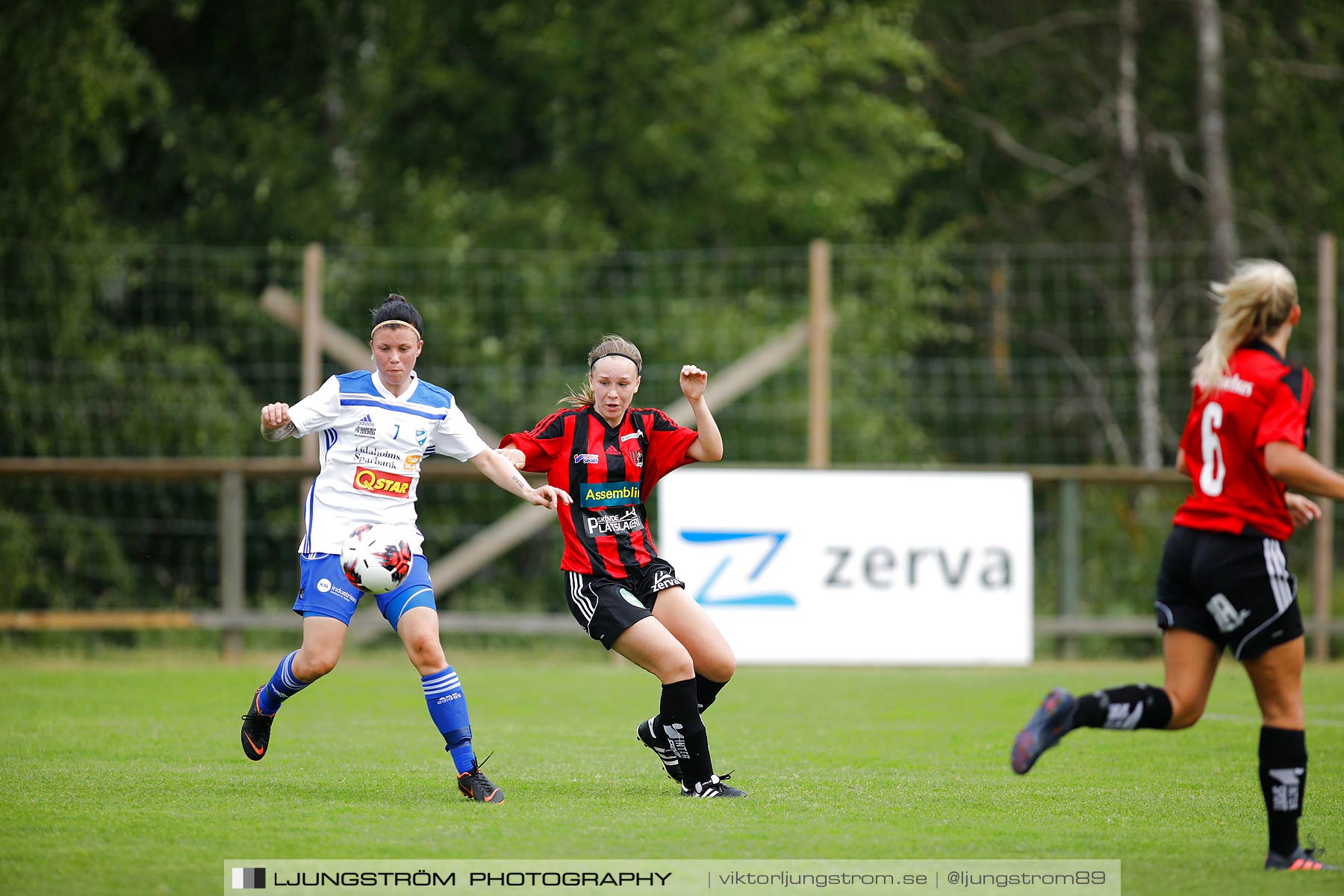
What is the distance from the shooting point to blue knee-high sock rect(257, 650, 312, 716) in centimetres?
603

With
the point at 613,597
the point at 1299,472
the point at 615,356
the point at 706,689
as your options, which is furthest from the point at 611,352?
the point at 1299,472

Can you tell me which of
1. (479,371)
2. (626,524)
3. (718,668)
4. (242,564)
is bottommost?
(242,564)

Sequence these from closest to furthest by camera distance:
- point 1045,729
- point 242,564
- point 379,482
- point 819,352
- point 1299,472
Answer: point 1299,472, point 1045,729, point 379,482, point 242,564, point 819,352

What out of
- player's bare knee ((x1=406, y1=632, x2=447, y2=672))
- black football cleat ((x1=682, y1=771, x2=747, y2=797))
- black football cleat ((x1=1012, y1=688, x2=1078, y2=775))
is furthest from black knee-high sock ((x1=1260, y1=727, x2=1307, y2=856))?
player's bare knee ((x1=406, y1=632, x2=447, y2=672))

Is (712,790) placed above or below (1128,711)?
below

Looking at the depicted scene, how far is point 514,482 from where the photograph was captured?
6012 millimetres

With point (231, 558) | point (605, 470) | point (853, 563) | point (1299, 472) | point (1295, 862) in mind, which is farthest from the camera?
point (231, 558)

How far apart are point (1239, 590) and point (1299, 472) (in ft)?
1.40

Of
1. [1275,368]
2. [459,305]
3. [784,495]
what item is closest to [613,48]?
[459,305]

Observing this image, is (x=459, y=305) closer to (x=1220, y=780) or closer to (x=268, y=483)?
(x=268, y=483)

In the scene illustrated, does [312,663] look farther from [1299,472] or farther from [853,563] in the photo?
[853,563]

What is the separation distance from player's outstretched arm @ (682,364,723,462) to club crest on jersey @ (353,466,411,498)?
120 cm

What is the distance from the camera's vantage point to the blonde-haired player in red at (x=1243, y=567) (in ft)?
15.3

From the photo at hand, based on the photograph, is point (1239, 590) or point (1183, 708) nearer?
point (1239, 590)
